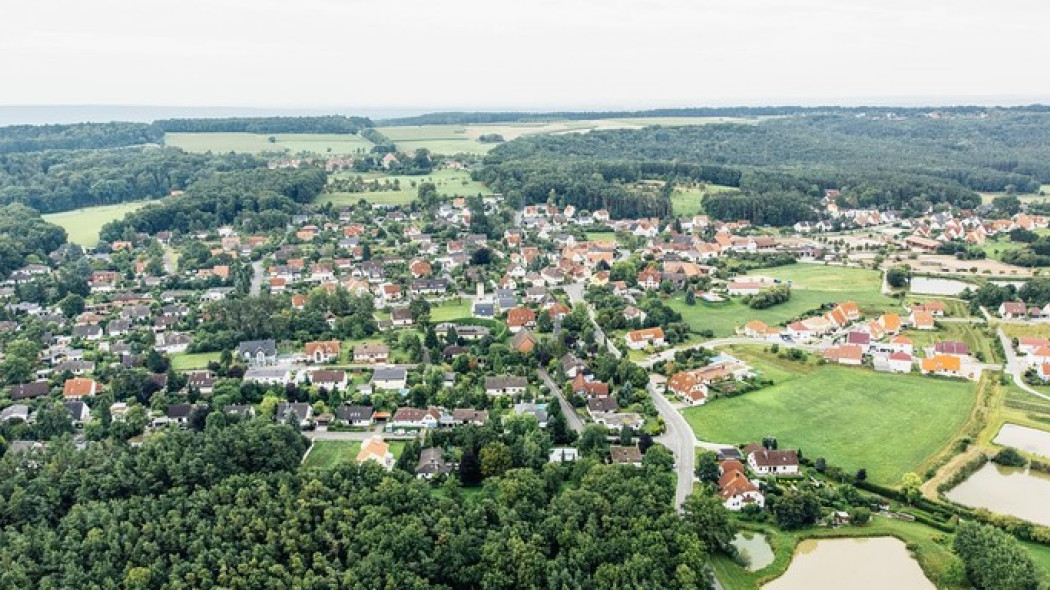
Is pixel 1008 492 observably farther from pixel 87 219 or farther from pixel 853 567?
pixel 87 219

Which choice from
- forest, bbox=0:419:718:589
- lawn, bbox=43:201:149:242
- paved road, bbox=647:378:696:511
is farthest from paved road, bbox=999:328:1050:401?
lawn, bbox=43:201:149:242

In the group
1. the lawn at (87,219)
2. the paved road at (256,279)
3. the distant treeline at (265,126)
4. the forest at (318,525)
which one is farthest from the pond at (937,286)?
the distant treeline at (265,126)

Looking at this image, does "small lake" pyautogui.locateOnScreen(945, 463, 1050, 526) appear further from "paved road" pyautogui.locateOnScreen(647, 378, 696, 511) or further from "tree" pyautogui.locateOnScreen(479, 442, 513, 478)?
"tree" pyautogui.locateOnScreen(479, 442, 513, 478)

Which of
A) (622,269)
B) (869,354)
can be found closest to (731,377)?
(869,354)

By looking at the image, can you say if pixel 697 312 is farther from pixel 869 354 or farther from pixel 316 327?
pixel 316 327

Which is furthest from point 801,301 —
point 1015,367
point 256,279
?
point 256,279

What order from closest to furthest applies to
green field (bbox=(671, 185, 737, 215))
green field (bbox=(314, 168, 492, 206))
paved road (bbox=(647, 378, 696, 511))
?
paved road (bbox=(647, 378, 696, 511))
green field (bbox=(671, 185, 737, 215))
green field (bbox=(314, 168, 492, 206))

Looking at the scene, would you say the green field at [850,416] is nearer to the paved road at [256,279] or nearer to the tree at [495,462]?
the tree at [495,462]
